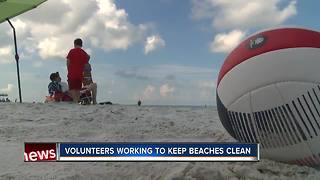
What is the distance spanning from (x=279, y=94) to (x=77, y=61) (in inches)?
307

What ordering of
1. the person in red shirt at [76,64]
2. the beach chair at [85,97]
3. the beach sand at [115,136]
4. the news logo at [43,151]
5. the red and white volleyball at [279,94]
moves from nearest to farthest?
the red and white volleyball at [279,94] < the beach sand at [115,136] < the news logo at [43,151] < the person in red shirt at [76,64] < the beach chair at [85,97]

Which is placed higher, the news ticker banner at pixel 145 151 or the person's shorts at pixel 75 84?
the person's shorts at pixel 75 84

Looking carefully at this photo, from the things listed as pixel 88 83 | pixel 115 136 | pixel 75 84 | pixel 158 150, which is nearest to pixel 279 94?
pixel 158 150

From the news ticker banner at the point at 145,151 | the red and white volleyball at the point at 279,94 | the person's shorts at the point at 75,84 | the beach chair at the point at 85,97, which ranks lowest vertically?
the news ticker banner at the point at 145,151

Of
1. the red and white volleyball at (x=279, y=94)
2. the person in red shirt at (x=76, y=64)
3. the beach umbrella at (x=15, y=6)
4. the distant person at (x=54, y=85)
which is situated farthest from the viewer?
the distant person at (x=54, y=85)

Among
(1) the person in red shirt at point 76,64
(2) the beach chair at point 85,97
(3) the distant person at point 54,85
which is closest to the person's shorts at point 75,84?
(1) the person in red shirt at point 76,64

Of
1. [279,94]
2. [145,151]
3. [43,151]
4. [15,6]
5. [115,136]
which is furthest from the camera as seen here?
[15,6]

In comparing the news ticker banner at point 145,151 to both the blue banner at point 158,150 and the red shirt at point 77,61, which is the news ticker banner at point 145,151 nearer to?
A: the blue banner at point 158,150

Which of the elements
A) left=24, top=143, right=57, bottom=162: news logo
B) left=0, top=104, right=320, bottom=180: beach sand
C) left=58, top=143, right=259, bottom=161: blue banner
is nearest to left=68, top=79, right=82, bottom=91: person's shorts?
left=0, top=104, right=320, bottom=180: beach sand

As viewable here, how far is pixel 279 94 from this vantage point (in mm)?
3885

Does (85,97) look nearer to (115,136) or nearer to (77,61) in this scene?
(77,61)

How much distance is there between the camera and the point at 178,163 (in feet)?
14.5

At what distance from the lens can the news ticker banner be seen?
4.26 m

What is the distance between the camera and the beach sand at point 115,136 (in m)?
4.16
